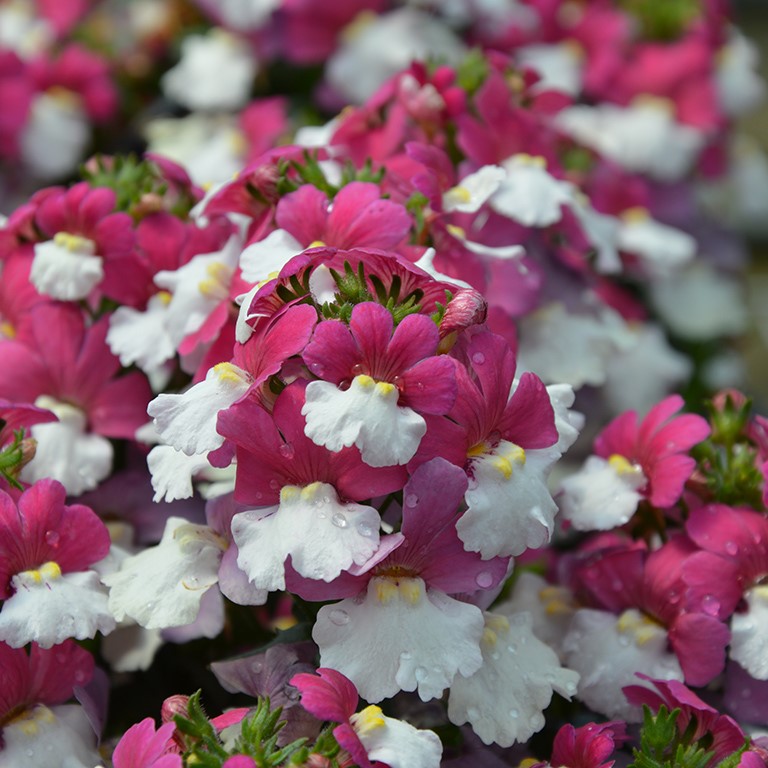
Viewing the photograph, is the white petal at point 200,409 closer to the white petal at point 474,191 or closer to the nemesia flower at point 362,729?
the nemesia flower at point 362,729

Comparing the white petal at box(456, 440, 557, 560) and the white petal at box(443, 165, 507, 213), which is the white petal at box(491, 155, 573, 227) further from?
the white petal at box(456, 440, 557, 560)

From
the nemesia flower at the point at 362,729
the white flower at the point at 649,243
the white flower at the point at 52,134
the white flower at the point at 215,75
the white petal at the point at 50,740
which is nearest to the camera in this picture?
the nemesia flower at the point at 362,729

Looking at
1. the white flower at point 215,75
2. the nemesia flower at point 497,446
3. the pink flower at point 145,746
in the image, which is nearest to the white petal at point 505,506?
the nemesia flower at point 497,446

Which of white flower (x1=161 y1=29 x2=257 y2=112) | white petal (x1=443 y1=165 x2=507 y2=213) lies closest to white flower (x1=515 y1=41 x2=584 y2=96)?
white flower (x1=161 y1=29 x2=257 y2=112)

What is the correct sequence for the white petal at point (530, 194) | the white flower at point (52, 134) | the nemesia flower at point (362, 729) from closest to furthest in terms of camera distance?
1. the nemesia flower at point (362, 729)
2. the white petal at point (530, 194)
3. the white flower at point (52, 134)

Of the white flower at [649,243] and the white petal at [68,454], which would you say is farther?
the white flower at [649,243]

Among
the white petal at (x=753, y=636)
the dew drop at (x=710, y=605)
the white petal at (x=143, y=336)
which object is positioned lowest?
the white petal at (x=753, y=636)

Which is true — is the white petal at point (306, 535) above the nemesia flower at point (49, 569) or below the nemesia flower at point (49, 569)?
above
